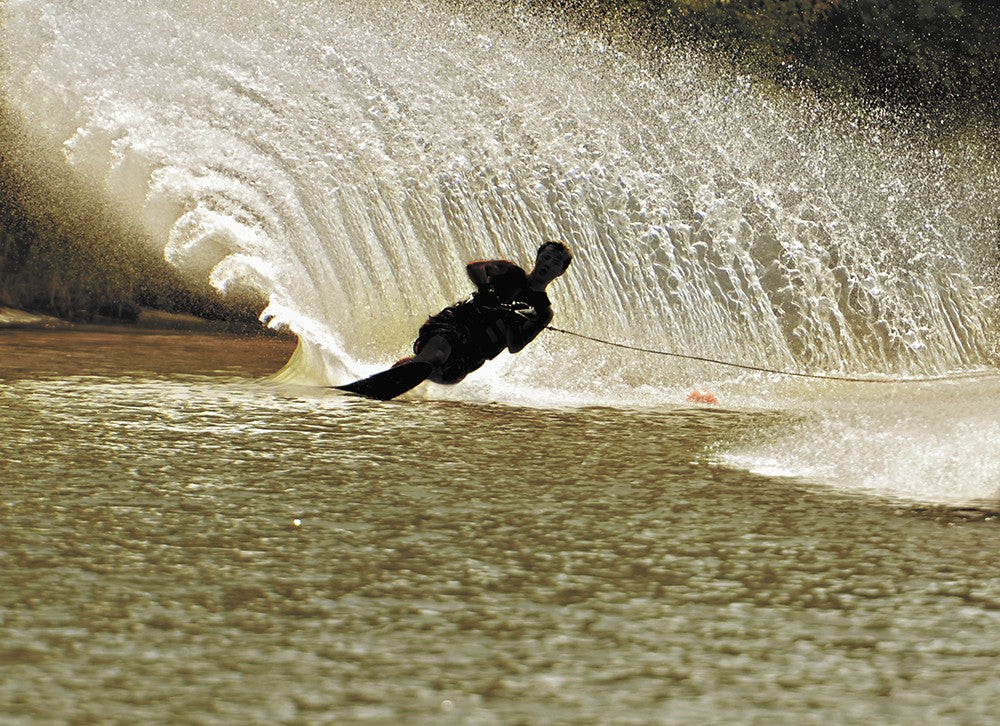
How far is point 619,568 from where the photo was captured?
4.79 meters

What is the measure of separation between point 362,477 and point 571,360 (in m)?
4.83

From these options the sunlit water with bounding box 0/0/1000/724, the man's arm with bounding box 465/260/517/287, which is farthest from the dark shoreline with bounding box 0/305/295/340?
the man's arm with bounding box 465/260/517/287

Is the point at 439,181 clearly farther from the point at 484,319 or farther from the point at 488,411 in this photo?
the point at 484,319

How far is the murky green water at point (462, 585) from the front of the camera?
3467mm

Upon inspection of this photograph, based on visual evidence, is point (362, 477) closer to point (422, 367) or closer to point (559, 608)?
point (422, 367)

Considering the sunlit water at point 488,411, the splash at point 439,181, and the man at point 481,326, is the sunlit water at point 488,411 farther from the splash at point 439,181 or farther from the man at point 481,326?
the man at point 481,326

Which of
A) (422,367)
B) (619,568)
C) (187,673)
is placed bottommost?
(187,673)

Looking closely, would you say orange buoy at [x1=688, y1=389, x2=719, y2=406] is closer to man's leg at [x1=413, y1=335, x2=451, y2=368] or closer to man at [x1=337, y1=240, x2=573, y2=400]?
man at [x1=337, y1=240, x2=573, y2=400]

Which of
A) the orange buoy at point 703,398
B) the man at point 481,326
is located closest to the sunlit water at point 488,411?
the orange buoy at point 703,398

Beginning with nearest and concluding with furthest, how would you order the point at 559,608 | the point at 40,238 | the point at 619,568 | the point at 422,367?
the point at 559,608
the point at 619,568
the point at 422,367
the point at 40,238

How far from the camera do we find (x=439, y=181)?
1134 cm

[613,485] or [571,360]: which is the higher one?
[571,360]

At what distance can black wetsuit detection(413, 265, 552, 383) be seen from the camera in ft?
23.1

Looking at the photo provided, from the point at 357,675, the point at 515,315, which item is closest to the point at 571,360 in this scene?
the point at 515,315
